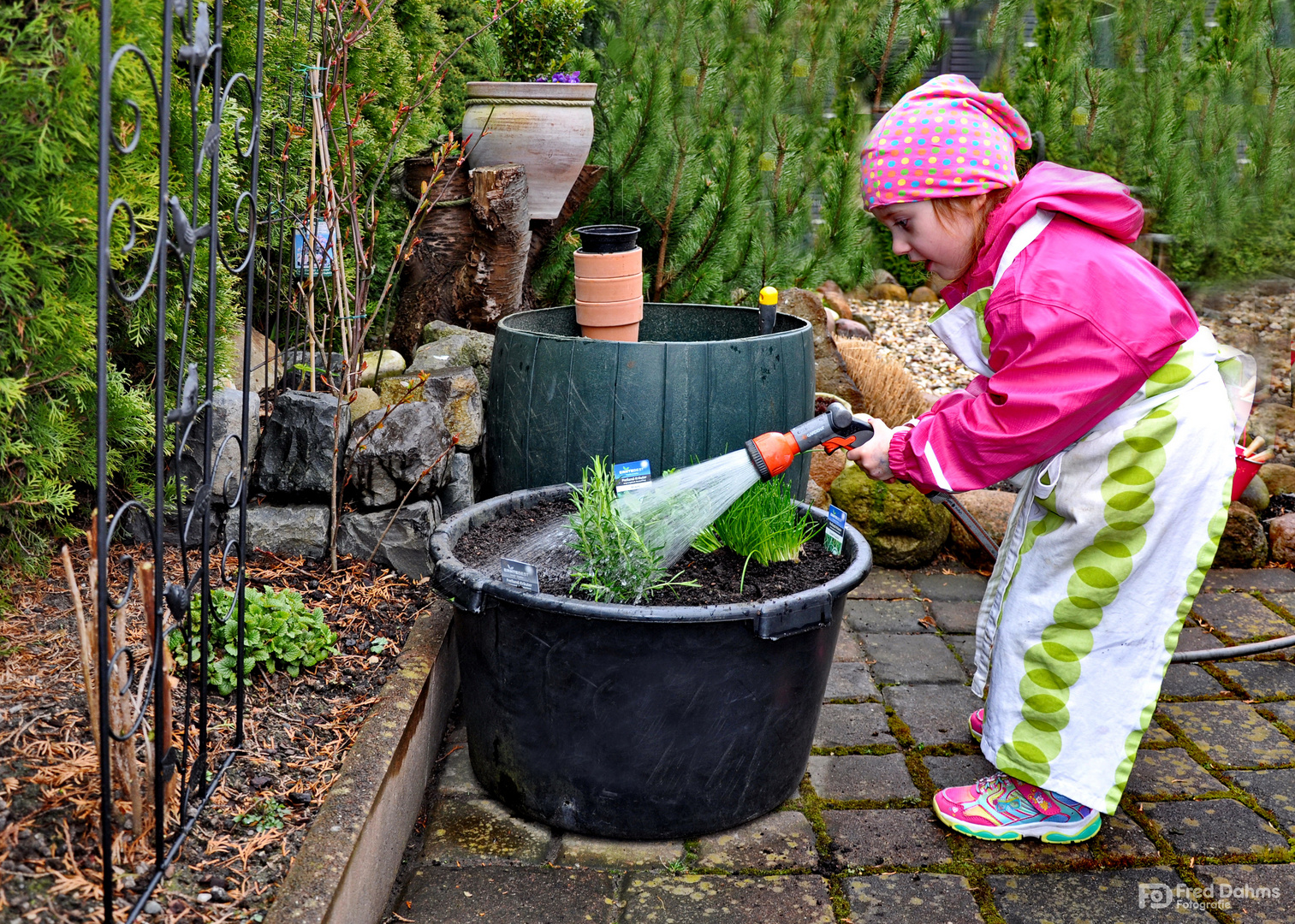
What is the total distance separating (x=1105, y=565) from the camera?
6.63ft

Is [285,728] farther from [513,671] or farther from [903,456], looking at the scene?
[903,456]

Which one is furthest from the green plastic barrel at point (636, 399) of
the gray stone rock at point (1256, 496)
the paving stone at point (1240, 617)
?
the gray stone rock at point (1256, 496)

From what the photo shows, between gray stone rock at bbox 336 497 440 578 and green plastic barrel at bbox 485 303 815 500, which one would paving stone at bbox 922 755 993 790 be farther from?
gray stone rock at bbox 336 497 440 578

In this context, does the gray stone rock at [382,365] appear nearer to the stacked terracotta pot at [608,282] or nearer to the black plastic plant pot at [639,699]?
the stacked terracotta pot at [608,282]

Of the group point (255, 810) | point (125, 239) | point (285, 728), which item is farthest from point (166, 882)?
point (125, 239)

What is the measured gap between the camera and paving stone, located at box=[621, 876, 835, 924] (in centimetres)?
191

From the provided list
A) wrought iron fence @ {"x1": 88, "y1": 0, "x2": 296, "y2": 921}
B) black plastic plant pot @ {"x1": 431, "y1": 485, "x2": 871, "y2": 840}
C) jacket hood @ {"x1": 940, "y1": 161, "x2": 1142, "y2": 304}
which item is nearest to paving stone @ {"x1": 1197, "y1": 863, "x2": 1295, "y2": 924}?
black plastic plant pot @ {"x1": 431, "y1": 485, "x2": 871, "y2": 840}

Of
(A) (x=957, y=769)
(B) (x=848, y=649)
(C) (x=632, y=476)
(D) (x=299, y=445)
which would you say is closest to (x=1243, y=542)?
(B) (x=848, y=649)

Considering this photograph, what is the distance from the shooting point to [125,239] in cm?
198

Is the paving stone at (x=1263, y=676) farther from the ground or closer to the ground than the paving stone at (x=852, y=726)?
farther from the ground

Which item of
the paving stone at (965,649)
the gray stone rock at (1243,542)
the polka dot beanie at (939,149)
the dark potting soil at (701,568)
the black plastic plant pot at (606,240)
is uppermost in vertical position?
the polka dot beanie at (939,149)

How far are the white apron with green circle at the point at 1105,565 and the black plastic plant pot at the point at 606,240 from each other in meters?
1.07

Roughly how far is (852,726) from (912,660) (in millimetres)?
458

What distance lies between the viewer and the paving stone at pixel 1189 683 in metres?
2.86
